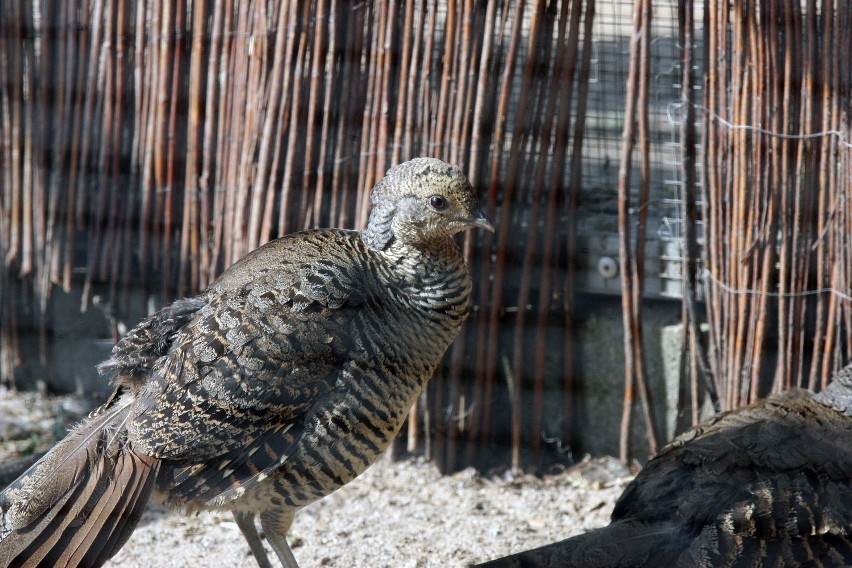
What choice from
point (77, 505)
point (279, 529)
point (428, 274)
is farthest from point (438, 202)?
point (77, 505)

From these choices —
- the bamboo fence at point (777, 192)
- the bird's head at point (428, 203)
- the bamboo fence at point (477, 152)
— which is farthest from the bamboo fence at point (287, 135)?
the bird's head at point (428, 203)

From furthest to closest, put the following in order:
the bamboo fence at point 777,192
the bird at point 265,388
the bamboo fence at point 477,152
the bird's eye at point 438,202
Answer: the bamboo fence at point 477,152 → the bamboo fence at point 777,192 → the bird's eye at point 438,202 → the bird at point 265,388

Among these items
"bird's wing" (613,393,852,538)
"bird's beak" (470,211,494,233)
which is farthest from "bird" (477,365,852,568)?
"bird's beak" (470,211,494,233)

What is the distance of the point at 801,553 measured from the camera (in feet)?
8.86

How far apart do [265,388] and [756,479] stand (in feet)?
5.11

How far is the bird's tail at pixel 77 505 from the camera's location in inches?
107

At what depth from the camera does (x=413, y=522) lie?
3.90 m

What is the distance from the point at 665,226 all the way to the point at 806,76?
0.86m

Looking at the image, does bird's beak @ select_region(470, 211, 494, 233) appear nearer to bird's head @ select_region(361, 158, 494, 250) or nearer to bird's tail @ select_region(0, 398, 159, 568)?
bird's head @ select_region(361, 158, 494, 250)

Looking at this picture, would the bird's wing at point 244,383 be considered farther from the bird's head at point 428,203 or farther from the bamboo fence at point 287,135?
the bamboo fence at point 287,135

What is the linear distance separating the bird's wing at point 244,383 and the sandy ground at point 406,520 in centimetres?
98

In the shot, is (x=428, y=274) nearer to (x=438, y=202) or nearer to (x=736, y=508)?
(x=438, y=202)

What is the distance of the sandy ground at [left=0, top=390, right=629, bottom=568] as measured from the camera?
11.9 feet

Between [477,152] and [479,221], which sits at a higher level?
[477,152]
